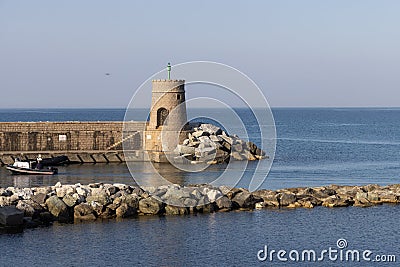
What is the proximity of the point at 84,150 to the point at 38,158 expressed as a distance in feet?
19.8

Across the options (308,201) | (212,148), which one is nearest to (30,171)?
(212,148)

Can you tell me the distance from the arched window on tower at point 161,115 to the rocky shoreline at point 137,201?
1854 centimetres

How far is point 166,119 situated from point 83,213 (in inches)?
888

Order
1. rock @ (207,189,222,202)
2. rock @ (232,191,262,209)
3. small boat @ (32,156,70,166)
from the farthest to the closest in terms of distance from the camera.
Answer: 1. small boat @ (32,156,70,166)
2. rock @ (232,191,262,209)
3. rock @ (207,189,222,202)

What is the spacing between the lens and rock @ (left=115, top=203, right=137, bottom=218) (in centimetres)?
2958

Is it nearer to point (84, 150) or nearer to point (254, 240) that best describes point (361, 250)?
point (254, 240)

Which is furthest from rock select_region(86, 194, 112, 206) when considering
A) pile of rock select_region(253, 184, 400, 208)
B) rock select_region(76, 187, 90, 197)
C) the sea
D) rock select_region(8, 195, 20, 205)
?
pile of rock select_region(253, 184, 400, 208)

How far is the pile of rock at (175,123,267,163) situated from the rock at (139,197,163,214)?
61.4ft

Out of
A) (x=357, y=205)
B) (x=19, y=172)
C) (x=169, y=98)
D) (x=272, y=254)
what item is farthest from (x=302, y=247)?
(x=169, y=98)

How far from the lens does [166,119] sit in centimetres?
5131

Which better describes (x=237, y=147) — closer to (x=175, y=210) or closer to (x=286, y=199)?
(x=286, y=199)

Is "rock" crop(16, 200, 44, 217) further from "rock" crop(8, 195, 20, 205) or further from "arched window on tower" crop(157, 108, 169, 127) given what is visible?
"arched window on tower" crop(157, 108, 169, 127)

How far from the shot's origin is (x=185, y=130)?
51.6m

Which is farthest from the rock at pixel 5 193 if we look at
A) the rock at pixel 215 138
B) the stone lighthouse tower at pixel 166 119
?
the rock at pixel 215 138
